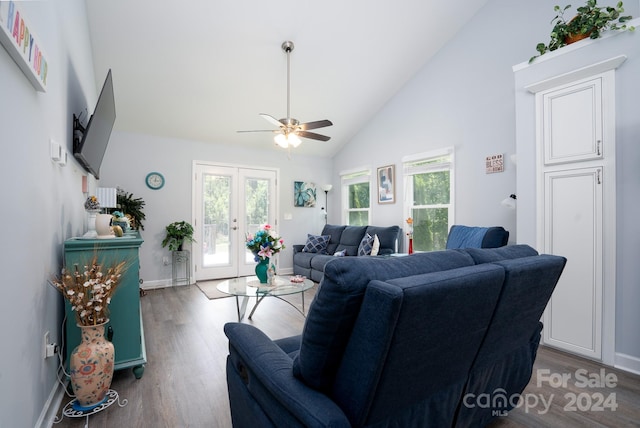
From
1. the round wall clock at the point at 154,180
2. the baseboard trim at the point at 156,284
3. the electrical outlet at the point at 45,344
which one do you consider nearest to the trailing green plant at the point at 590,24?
the electrical outlet at the point at 45,344

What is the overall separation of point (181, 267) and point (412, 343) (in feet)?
16.3

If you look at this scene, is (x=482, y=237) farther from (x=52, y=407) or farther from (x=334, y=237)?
(x=52, y=407)

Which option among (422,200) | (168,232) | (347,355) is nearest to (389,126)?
(422,200)

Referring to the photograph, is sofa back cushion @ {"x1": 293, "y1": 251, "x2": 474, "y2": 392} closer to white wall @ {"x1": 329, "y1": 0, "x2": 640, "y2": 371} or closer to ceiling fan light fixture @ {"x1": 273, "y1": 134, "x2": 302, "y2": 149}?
white wall @ {"x1": 329, "y1": 0, "x2": 640, "y2": 371}

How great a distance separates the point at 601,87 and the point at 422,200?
2525 millimetres

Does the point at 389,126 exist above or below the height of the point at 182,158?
above

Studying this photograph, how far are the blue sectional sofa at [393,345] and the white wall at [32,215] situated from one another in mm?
868

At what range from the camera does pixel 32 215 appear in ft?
4.81

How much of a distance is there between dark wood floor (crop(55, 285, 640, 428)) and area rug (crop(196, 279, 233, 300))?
42.9 inches

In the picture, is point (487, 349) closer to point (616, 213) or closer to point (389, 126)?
point (616, 213)

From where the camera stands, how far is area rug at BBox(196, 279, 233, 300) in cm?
439

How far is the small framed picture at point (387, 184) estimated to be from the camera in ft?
16.7

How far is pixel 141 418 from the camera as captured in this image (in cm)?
175

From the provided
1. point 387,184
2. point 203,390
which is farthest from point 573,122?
point 203,390
